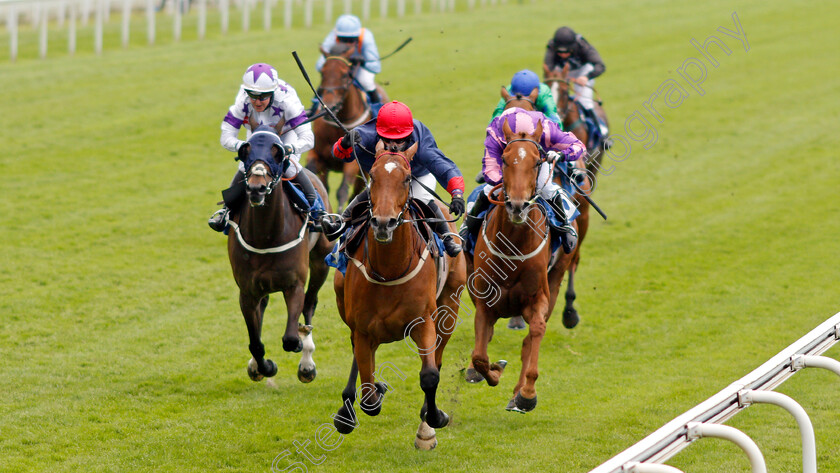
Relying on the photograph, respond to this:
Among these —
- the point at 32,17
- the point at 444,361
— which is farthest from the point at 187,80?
the point at 444,361

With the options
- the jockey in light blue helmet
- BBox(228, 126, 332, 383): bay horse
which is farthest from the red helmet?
the jockey in light blue helmet

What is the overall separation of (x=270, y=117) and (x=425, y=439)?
111 inches

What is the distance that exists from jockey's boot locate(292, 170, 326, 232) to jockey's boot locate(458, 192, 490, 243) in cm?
114

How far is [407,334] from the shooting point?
6.19 meters

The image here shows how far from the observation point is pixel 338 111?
1184 centimetres

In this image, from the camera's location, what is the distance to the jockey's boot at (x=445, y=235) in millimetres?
6531

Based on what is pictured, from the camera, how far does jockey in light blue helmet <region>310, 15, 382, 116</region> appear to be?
40.0ft

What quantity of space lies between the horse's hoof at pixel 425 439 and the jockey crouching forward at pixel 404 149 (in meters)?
1.22

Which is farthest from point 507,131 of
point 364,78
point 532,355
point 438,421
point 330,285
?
point 364,78

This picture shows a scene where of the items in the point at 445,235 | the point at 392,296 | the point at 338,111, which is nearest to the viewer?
the point at 392,296

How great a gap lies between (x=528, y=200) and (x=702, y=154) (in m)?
12.5

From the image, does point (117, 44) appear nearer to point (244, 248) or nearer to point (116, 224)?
point (116, 224)

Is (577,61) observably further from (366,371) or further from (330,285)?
(366,371)

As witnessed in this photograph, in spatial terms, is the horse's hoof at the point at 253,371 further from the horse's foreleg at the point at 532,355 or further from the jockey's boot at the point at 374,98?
the jockey's boot at the point at 374,98
